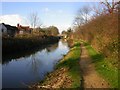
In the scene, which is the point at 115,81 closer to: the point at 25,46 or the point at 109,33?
the point at 109,33

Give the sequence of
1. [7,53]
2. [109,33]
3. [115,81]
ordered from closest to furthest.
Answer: [115,81], [109,33], [7,53]

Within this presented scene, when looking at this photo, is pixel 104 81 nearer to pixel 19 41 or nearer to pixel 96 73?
pixel 96 73

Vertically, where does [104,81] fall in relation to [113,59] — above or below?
below

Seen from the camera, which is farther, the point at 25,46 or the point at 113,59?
the point at 25,46

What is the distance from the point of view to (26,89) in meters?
15.0

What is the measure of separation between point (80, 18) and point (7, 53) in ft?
206

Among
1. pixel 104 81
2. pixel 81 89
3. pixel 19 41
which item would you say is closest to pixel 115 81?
pixel 104 81

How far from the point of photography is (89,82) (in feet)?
45.6

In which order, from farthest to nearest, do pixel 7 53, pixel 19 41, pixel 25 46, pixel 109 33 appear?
pixel 25 46 → pixel 19 41 → pixel 7 53 → pixel 109 33

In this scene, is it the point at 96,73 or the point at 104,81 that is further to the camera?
the point at 96,73

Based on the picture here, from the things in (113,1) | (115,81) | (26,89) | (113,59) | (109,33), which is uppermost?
(113,1)

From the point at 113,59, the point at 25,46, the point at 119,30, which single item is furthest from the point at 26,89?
the point at 25,46

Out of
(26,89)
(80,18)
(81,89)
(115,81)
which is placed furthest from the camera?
(80,18)

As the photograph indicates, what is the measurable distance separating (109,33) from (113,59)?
3326mm
